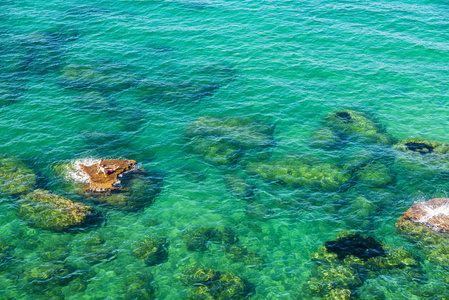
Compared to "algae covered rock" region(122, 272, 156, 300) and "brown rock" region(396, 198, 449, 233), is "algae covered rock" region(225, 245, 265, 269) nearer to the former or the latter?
"algae covered rock" region(122, 272, 156, 300)

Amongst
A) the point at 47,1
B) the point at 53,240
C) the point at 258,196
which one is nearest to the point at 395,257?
the point at 258,196

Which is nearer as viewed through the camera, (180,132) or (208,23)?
(180,132)

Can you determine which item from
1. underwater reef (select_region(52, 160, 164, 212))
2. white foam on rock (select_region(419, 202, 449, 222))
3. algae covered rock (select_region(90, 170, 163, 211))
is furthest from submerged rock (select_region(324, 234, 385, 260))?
underwater reef (select_region(52, 160, 164, 212))

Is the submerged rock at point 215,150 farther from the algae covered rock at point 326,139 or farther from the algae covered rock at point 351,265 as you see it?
the algae covered rock at point 351,265

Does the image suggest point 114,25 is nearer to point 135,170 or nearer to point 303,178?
point 135,170

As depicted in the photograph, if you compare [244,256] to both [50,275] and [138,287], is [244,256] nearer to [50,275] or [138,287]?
[138,287]

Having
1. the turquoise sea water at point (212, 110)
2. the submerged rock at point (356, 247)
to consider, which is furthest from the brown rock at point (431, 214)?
the submerged rock at point (356, 247)
